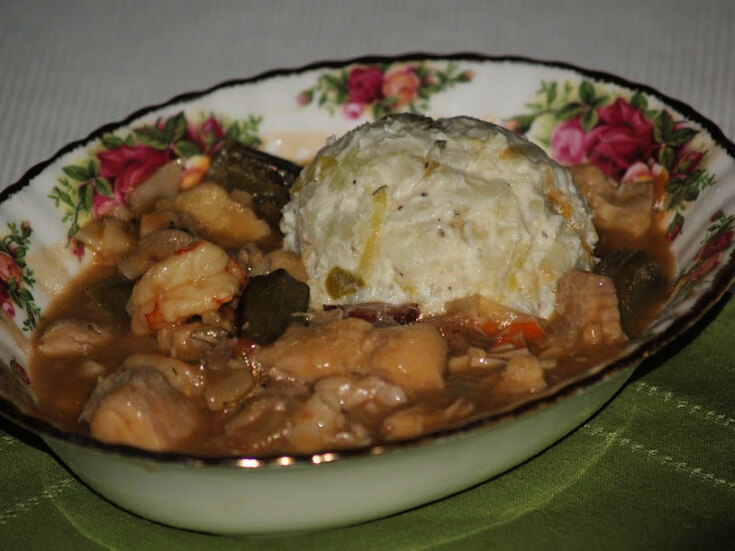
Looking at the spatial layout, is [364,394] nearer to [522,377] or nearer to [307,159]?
[522,377]

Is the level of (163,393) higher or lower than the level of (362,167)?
lower

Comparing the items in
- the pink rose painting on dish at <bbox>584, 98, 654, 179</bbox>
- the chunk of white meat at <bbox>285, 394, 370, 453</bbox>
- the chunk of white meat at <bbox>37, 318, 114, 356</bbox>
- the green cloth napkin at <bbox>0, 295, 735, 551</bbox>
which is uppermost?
the pink rose painting on dish at <bbox>584, 98, 654, 179</bbox>

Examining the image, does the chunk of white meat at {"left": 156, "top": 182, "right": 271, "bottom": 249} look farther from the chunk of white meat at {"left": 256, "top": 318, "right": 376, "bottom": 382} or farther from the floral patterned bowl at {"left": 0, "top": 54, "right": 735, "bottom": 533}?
the chunk of white meat at {"left": 256, "top": 318, "right": 376, "bottom": 382}

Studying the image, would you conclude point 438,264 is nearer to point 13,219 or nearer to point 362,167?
point 362,167

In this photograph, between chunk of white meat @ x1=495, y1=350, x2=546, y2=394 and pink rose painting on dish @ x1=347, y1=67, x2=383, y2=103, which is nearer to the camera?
chunk of white meat @ x1=495, y1=350, x2=546, y2=394

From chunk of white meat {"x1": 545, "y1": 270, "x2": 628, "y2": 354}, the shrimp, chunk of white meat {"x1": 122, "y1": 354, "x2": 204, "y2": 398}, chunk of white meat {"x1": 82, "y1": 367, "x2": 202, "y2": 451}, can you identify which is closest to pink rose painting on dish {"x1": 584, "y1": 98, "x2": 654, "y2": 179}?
chunk of white meat {"x1": 545, "y1": 270, "x2": 628, "y2": 354}

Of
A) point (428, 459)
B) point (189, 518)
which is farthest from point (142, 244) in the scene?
point (428, 459)
